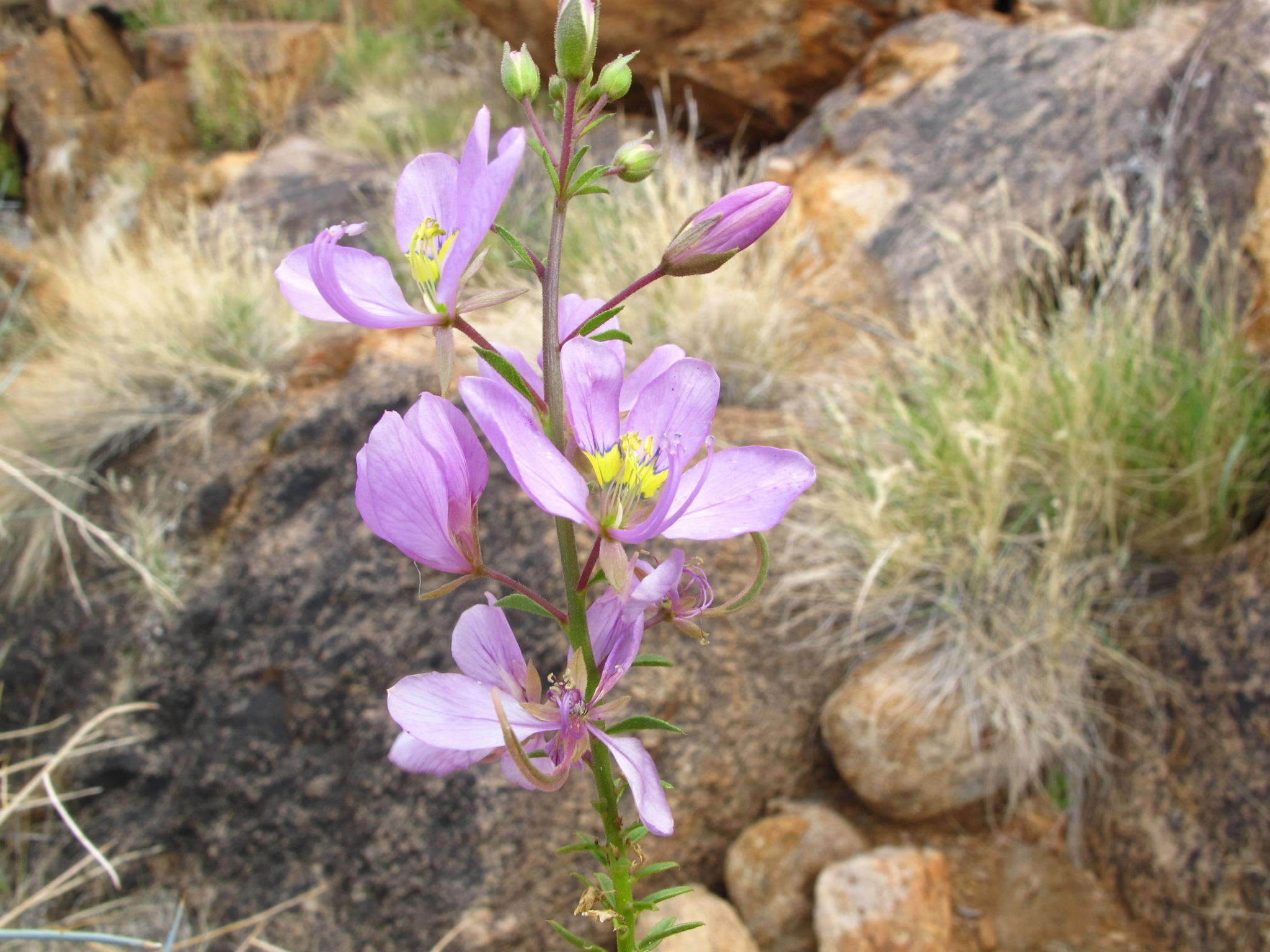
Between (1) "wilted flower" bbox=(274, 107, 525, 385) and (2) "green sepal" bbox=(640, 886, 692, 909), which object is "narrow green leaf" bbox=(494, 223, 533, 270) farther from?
(2) "green sepal" bbox=(640, 886, 692, 909)

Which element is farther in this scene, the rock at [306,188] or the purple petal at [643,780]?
the rock at [306,188]

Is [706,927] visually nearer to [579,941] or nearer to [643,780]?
A: [579,941]

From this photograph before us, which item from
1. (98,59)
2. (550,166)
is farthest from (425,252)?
(98,59)

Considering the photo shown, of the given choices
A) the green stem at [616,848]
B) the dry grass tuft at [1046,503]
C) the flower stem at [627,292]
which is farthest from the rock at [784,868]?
the flower stem at [627,292]

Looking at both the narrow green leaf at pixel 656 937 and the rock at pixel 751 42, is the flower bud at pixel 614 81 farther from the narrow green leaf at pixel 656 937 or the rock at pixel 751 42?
the rock at pixel 751 42

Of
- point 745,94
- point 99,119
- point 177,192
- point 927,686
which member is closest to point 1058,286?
point 927,686

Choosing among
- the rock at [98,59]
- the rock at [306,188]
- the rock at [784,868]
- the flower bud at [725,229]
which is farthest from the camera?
the rock at [98,59]

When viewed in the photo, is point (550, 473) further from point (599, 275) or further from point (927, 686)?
point (599, 275)
